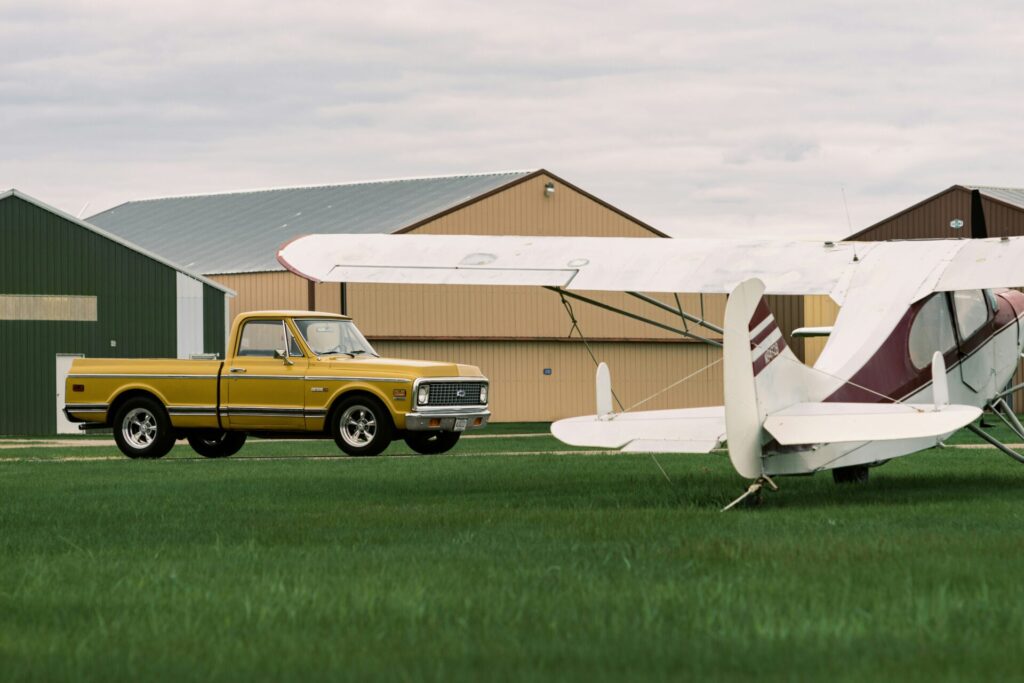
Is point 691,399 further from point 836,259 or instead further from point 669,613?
point 669,613

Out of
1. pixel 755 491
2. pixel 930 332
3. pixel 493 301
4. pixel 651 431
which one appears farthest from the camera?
pixel 493 301

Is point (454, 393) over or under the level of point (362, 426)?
over

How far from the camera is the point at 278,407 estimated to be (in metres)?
23.2

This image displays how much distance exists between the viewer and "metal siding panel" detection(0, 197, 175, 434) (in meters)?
36.5

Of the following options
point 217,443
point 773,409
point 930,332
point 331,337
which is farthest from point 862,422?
point 217,443

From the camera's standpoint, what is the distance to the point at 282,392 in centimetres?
2317

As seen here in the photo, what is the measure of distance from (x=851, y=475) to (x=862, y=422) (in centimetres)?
443

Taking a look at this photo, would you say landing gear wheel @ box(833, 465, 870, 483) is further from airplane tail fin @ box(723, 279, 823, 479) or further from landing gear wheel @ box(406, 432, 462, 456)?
landing gear wheel @ box(406, 432, 462, 456)

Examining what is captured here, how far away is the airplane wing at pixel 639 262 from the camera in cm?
1400

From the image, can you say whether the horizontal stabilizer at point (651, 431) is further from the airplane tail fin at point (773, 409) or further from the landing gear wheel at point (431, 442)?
the landing gear wheel at point (431, 442)

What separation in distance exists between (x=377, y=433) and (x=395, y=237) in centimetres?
776

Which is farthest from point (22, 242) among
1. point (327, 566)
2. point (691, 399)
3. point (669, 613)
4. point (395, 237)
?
point (669, 613)

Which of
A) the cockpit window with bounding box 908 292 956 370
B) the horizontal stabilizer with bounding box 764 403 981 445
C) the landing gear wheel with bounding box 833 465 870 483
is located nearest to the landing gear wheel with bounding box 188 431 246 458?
the landing gear wheel with bounding box 833 465 870 483

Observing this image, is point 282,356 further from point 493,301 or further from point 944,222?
point 944,222
